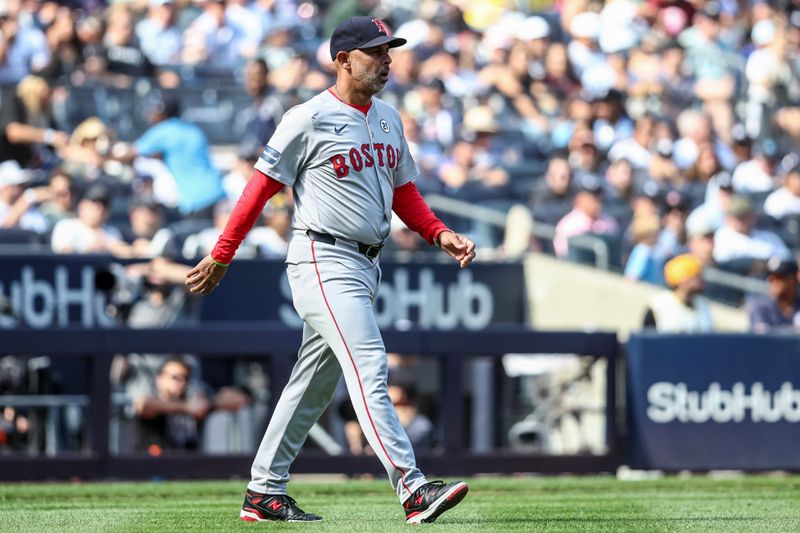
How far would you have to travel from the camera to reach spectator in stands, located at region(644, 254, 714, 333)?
455 inches

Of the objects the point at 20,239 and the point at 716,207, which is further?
the point at 716,207

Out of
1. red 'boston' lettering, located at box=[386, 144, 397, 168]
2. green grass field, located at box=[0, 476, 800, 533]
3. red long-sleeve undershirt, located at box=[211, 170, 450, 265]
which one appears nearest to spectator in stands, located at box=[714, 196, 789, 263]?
green grass field, located at box=[0, 476, 800, 533]

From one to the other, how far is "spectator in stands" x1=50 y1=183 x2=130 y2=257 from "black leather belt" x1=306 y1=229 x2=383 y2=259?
5.89 m

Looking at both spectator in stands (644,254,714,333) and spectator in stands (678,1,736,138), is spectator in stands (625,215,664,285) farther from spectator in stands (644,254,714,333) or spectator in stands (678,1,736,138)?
spectator in stands (678,1,736,138)

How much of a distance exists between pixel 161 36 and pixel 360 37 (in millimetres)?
10805

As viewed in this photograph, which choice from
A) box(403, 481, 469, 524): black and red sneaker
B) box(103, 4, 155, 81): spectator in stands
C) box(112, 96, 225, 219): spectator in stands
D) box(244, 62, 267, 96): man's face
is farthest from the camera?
box(103, 4, 155, 81): spectator in stands

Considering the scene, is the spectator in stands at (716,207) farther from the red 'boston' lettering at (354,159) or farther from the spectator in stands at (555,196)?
the red 'boston' lettering at (354,159)

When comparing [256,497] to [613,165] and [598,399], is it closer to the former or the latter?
[598,399]

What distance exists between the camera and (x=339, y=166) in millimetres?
6477

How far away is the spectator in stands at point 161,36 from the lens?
16812mm

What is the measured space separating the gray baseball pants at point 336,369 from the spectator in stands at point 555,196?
8109 millimetres

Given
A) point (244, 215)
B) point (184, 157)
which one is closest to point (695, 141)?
point (184, 157)

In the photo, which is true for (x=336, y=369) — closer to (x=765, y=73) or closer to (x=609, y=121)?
(x=609, y=121)

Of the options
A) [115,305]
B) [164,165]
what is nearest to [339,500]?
[115,305]
